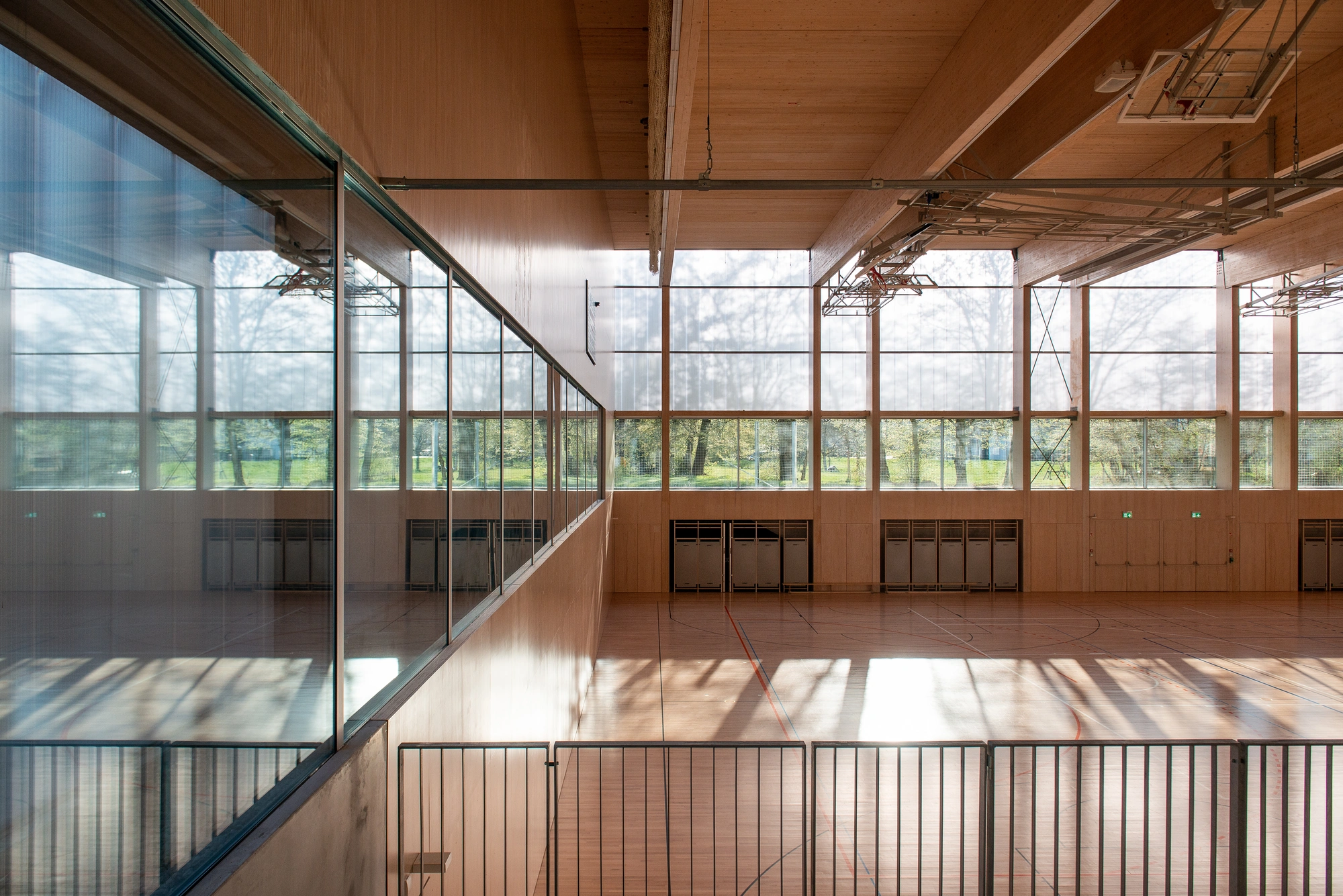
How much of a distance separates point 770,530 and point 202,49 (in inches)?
755

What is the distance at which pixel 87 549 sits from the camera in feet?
4.56

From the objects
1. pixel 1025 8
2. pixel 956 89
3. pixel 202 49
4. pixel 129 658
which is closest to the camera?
Answer: pixel 129 658

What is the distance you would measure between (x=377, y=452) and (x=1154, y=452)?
2258cm

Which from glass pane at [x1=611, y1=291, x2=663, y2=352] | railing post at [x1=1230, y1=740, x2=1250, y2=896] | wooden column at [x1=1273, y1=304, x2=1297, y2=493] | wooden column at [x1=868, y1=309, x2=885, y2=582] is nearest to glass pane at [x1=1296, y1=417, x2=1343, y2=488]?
wooden column at [x1=1273, y1=304, x2=1297, y2=493]

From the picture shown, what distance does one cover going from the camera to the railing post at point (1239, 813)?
4.44 m

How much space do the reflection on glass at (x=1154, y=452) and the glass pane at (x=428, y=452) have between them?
817 inches

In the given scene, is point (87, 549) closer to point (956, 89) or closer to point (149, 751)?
point (149, 751)

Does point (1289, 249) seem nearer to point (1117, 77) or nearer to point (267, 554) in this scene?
point (1117, 77)

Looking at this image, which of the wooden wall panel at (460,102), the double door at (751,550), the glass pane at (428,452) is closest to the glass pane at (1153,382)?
the double door at (751,550)

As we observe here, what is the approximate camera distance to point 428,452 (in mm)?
3617

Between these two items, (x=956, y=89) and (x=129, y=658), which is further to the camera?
(x=956, y=89)

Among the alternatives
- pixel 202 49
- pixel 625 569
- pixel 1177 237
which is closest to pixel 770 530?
pixel 625 569

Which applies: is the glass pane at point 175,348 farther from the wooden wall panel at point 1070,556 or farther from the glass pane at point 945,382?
the wooden wall panel at point 1070,556

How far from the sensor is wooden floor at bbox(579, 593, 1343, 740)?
10.0 metres
